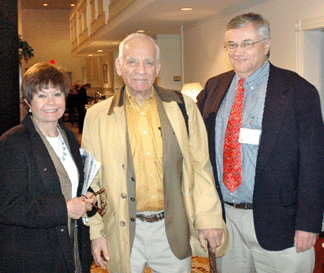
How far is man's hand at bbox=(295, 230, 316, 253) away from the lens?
6.80ft

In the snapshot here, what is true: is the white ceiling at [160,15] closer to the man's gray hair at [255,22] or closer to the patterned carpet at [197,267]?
the man's gray hair at [255,22]

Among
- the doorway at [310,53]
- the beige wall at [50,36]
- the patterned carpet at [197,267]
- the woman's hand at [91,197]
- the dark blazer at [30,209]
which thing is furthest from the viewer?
the beige wall at [50,36]

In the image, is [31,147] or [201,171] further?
[201,171]

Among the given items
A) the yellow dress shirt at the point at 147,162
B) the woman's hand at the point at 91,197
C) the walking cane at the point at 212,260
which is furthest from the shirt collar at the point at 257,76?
the woman's hand at the point at 91,197

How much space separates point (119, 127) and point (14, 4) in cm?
236

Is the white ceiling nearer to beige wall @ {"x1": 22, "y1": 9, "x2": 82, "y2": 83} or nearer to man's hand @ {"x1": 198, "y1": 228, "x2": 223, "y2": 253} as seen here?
man's hand @ {"x1": 198, "y1": 228, "x2": 223, "y2": 253}

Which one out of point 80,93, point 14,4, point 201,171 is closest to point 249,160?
point 201,171

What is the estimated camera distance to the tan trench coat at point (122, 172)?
2035 millimetres

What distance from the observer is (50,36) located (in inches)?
852

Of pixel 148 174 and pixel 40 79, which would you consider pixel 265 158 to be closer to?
pixel 148 174

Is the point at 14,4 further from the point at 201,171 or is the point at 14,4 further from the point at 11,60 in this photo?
the point at 201,171

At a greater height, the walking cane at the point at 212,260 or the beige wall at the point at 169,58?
the beige wall at the point at 169,58

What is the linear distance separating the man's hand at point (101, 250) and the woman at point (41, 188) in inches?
4.8

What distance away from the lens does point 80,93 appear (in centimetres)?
1453
